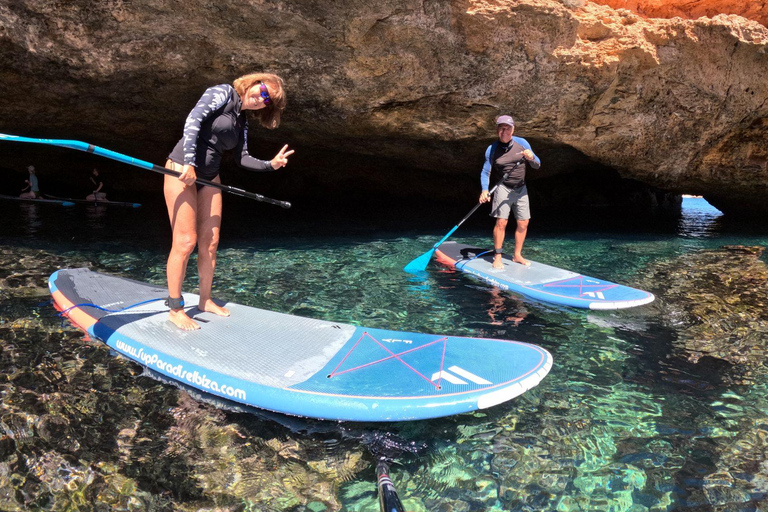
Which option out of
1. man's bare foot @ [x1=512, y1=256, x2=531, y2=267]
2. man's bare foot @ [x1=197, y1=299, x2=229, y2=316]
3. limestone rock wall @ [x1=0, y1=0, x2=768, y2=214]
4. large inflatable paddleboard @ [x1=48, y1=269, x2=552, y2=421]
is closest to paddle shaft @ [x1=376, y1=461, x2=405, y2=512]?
large inflatable paddleboard @ [x1=48, y1=269, x2=552, y2=421]

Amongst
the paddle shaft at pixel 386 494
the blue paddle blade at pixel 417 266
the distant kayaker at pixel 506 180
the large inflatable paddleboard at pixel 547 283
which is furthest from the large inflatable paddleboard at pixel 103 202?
the paddle shaft at pixel 386 494

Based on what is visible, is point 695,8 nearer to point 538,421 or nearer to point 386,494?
point 538,421

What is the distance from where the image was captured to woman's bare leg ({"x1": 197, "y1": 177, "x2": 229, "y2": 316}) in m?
4.07

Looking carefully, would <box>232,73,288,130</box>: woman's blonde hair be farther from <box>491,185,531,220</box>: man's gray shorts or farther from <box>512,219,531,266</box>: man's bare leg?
<box>512,219,531,266</box>: man's bare leg

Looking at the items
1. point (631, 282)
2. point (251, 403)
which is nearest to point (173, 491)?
point (251, 403)

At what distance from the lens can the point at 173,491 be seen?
7.95 feet

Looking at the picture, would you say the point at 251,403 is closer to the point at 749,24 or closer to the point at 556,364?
the point at 556,364

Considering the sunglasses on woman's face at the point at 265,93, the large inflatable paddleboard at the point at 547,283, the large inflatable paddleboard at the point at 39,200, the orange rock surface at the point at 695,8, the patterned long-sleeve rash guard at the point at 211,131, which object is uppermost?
the orange rock surface at the point at 695,8

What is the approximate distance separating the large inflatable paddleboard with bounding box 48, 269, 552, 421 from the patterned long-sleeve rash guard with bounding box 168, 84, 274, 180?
1311 millimetres

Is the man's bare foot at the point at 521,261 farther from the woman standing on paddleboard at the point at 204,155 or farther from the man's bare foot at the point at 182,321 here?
the man's bare foot at the point at 182,321

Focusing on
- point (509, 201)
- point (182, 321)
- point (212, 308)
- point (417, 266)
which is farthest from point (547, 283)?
point (182, 321)

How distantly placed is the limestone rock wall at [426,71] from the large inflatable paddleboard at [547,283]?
296cm

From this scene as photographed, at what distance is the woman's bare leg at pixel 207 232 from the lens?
13.3ft

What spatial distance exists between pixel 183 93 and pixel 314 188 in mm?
10260
